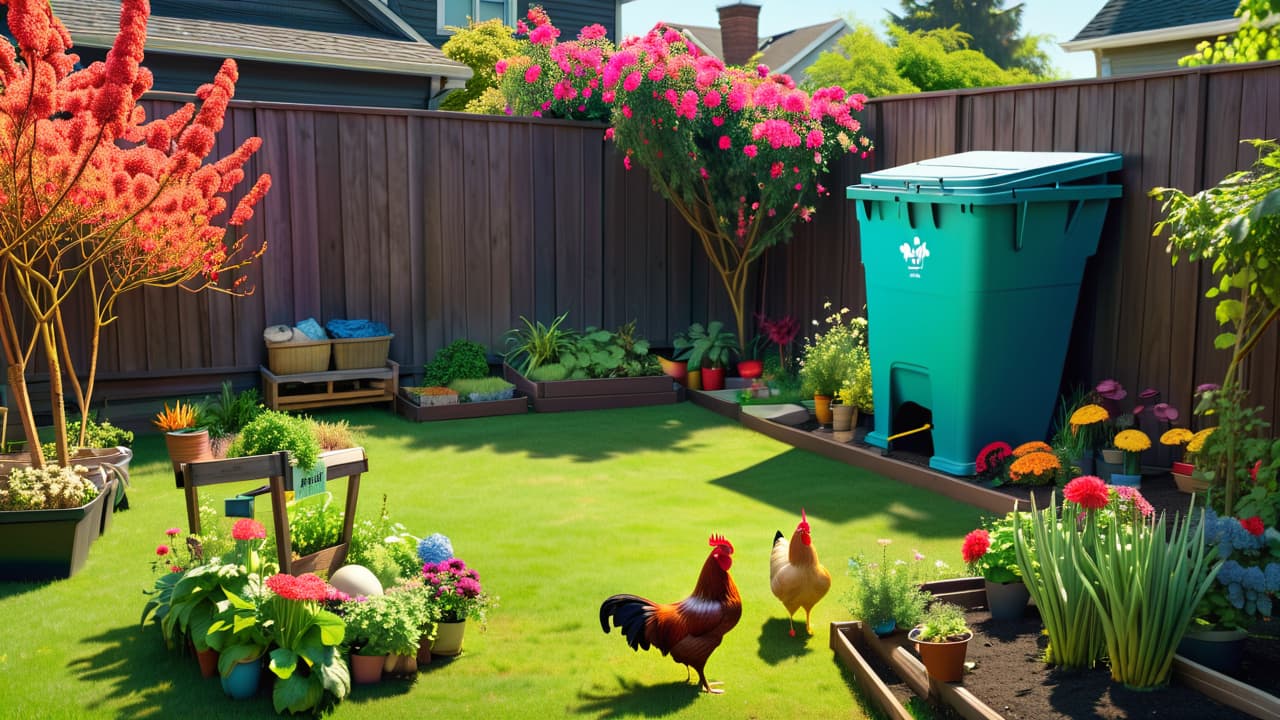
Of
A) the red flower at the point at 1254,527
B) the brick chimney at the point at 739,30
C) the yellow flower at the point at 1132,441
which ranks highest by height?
the brick chimney at the point at 739,30

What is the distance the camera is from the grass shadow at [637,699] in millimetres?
3713

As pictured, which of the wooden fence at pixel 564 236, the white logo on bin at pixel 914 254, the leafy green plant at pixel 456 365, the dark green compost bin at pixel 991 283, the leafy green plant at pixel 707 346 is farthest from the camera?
the leafy green plant at pixel 707 346

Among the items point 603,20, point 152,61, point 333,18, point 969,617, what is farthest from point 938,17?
point 969,617

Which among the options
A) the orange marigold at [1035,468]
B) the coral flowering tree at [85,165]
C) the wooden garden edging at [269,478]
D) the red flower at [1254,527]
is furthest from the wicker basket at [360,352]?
the red flower at [1254,527]

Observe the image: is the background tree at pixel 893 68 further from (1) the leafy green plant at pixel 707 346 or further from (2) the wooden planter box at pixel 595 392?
(2) the wooden planter box at pixel 595 392

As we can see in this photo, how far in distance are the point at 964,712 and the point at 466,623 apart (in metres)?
1.95

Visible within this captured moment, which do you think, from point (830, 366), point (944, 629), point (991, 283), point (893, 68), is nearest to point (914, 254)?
point (991, 283)

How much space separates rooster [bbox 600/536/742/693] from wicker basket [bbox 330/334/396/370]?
5250 mm

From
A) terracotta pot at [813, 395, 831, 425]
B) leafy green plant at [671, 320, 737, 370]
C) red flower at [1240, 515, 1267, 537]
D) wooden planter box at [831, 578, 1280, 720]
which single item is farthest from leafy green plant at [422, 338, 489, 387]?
red flower at [1240, 515, 1267, 537]

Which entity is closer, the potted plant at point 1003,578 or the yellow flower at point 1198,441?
the potted plant at point 1003,578

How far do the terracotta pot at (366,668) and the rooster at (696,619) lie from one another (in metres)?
0.82

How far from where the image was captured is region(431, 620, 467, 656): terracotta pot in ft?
13.5

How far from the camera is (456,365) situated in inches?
362

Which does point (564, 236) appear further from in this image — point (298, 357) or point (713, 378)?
point (298, 357)
